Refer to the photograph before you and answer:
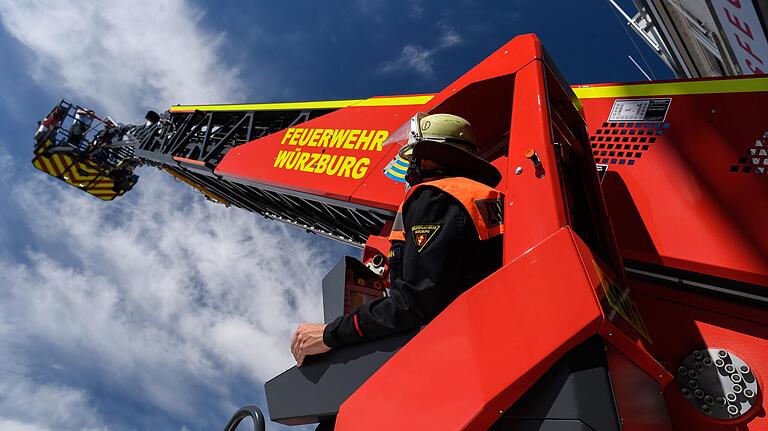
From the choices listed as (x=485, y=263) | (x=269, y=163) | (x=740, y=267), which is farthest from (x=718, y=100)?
(x=269, y=163)

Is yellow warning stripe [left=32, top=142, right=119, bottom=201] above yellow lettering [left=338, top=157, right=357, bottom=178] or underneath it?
above

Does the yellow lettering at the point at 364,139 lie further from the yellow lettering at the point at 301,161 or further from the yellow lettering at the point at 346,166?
the yellow lettering at the point at 301,161

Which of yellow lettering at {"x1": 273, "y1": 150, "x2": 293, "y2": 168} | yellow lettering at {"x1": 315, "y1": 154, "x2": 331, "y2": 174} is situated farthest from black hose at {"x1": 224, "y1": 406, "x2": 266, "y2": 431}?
yellow lettering at {"x1": 273, "y1": 150, "x2": 293, "y2": 168}

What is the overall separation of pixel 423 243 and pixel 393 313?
0.90 feet

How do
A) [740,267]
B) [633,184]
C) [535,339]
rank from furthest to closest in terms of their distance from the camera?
[633,184] → [740,267] → [535,339]

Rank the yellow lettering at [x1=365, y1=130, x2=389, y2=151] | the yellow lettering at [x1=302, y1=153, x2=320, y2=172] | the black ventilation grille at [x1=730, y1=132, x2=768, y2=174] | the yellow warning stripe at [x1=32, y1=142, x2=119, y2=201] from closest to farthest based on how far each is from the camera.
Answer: the black ventilation grille at [x1=730, y1=132, x2=768, y2=174] < the yellow lettering at [x1=365, y1=130, x2=389, y2=151] < the yellow lettering at [x1=302, y1=153, x2=320, y2=172] < the yellow warning stripe at [x1=32, y1=142, x2=119, y2=201]

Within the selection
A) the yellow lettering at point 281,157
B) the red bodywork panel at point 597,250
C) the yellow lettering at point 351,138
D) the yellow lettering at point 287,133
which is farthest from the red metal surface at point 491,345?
the yellow lettering at point 287,133

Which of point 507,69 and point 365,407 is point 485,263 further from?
point 507,69

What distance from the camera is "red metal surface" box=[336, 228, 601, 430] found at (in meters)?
1.32

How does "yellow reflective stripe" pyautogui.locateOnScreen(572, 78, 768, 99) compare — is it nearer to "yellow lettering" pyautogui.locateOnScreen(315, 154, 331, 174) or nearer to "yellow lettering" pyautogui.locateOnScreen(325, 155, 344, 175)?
"yellow lettering" pyautogui.locateOnScreen(325, 155, 344, 175)

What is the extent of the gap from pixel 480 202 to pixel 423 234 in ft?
0.78

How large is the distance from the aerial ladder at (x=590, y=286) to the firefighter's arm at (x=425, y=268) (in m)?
0.09

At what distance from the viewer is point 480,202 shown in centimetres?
173

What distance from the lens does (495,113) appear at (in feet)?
8.50
